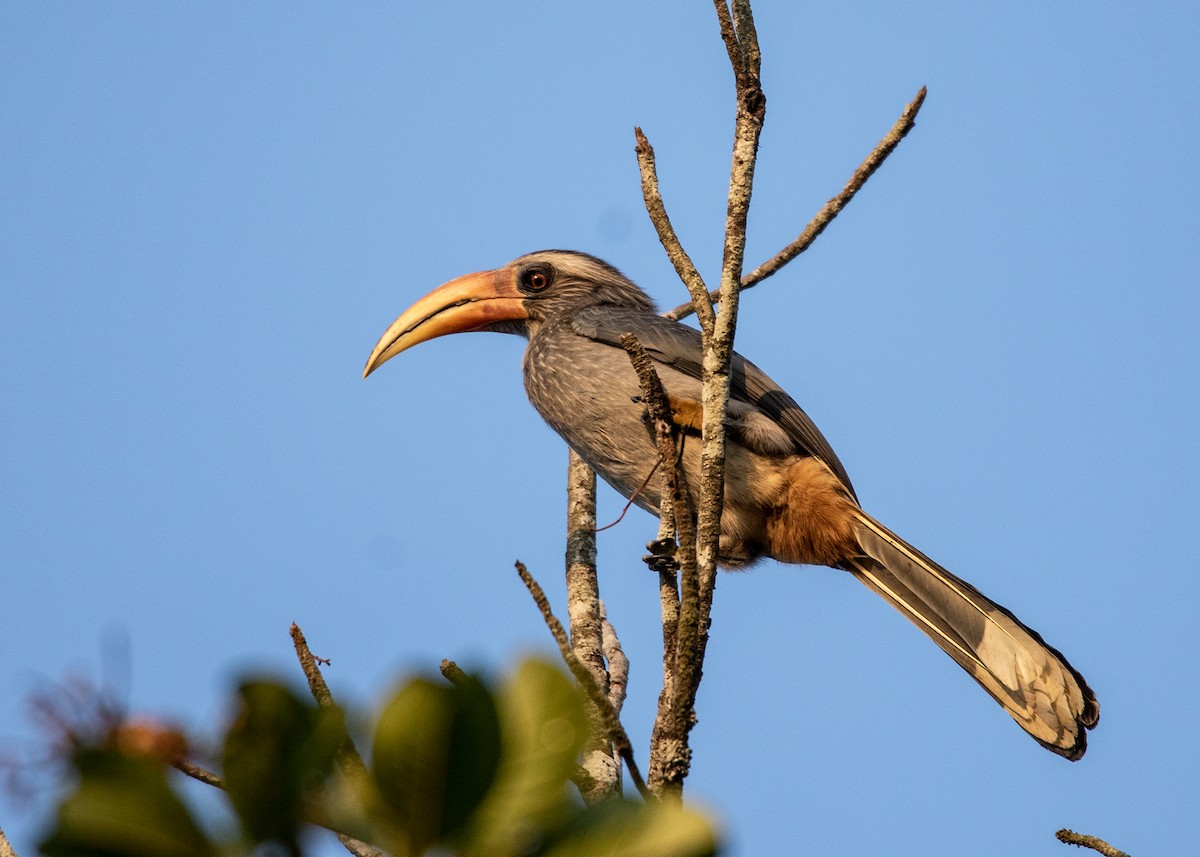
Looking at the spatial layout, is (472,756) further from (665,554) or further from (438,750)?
(665,554)

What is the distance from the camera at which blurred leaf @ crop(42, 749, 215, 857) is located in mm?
1076

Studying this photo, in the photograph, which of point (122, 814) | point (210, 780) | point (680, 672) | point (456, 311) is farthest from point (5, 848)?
point (456, 311)

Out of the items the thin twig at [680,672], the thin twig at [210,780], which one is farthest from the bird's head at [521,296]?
the thin twig at [210,780]

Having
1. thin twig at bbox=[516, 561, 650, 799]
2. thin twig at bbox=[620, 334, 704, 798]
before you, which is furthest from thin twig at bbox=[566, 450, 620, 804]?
thin twig at bbox=[516, 561, 650, 799]

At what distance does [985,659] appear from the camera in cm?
461

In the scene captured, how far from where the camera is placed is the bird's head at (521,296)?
253 inches

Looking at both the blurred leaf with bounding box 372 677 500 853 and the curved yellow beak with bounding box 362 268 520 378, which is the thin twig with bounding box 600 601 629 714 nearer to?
the curved yellow beak with bounding box 362 268 520 378

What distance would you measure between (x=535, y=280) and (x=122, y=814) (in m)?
5.63

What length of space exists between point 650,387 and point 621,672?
68.8 inches

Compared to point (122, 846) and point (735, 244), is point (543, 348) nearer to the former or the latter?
point (735, 244)

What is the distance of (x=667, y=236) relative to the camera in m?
3.68

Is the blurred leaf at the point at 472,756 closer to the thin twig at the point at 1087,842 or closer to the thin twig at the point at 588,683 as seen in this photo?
the thin twig at the point at 588,683

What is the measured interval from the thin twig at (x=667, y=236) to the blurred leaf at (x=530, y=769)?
2.41 metres

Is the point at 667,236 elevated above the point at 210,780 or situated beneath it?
elevated above
